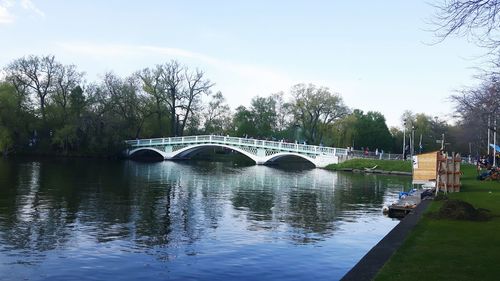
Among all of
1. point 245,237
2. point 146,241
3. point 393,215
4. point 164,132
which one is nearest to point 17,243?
point 146,241

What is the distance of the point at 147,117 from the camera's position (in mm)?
78562

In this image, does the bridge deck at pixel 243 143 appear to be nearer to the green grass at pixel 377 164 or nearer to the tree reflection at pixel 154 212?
the green grass at pixel 377 164

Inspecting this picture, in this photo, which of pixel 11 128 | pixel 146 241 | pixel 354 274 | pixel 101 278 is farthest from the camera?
pixel 11 128

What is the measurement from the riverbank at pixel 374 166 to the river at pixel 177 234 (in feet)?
105

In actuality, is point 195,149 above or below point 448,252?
above

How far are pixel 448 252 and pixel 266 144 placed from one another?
58.6m

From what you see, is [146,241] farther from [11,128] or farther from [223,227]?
[11,128]

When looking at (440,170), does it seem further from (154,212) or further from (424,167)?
(154,212)

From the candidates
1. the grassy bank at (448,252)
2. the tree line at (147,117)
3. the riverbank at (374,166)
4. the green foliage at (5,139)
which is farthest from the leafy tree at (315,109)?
the grassy bank at (448,252)

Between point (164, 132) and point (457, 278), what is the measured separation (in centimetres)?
7577

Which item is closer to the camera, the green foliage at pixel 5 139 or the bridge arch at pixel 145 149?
the green foliage at pixel 5 139

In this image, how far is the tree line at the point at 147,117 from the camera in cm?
6581

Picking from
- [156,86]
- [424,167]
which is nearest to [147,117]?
[156,86]

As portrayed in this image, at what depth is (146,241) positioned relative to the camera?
14.9 m
